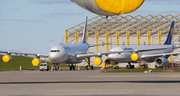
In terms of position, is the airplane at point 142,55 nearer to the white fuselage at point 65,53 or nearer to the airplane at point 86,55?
the airplane at point 86,55

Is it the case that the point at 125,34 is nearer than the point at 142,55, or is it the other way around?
the point at 142,55

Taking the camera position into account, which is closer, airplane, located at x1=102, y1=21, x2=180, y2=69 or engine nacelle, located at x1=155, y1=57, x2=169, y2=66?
airplane, located at x1=102, y1=21, x2=180, y2=69

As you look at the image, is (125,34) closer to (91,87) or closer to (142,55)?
(142,55)

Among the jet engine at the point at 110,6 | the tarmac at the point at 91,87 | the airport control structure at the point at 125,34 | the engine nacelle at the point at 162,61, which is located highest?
the airport control structure at the point at 125,34

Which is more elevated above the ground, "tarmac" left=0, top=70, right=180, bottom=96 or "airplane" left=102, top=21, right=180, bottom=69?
"airplane" left=102, top=21, right=180, bottom=69

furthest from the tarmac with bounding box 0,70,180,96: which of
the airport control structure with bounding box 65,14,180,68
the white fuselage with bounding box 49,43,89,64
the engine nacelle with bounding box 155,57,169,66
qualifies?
the airport control structure with bounding box 65,14,180,68

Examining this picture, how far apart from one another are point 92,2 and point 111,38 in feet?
269

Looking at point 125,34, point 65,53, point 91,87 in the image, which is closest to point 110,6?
point 91,87

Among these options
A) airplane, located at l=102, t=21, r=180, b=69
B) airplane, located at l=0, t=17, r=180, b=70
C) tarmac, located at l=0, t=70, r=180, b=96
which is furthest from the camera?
airplane, located at l=102, t=21, r=180, b=69

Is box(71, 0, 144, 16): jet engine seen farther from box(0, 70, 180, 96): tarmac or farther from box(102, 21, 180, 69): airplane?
box(102, 21, 180, 69): airplane

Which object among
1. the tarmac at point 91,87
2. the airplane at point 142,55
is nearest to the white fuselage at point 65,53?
the airplane at point 142,55

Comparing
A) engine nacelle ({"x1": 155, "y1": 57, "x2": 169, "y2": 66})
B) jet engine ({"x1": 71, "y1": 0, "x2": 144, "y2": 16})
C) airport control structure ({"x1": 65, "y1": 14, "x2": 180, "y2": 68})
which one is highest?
airport control structure ({"x1": 65, "y1": 14, "x2": 180, "y2": 68})

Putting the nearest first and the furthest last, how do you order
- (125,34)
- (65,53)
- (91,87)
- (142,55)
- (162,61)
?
(91,87), (65,53), (162,61), (142,55), (125,34)

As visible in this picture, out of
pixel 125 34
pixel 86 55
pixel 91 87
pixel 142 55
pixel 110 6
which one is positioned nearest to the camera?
pixel 110 6
